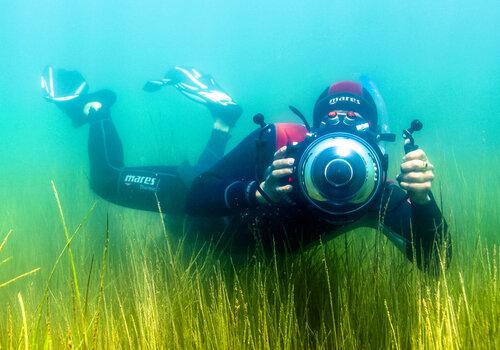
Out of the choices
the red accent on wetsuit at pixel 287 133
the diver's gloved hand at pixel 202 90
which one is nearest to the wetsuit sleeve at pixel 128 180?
the diver's gloved hand at pixel 202 90

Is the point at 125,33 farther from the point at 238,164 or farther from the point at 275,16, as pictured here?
the point at 238,164

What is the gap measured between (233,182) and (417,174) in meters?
1.05

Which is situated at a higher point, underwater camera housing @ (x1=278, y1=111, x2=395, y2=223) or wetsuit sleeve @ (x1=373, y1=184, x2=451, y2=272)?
underwater camera housing @ (x1=278, y1=111, x2=395, y2=223)

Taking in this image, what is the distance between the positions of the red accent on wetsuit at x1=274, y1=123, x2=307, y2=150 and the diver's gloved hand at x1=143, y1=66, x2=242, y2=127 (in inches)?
104

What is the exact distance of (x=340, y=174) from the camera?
1674 millimetres

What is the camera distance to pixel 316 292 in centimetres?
216

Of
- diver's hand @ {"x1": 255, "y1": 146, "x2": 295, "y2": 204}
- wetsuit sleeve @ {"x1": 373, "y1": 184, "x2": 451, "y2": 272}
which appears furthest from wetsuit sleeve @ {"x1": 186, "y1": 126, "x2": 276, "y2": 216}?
wetsuit sleeve @ {"x1": 373, "y1": 184, "x2": 451, "y2": 272}

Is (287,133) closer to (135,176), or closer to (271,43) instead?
(135,176)

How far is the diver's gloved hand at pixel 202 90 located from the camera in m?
5.45

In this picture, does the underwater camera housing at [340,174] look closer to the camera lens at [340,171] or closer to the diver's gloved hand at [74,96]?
the camera lens at [340,171]

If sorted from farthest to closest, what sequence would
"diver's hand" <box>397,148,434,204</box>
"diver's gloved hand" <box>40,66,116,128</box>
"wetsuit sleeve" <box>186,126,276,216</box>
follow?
"diver's gloved hand" <box>40,66,116,128</box> → "wetsuit sleeve" <box>186,126,276,216</box> → "diver's hand" <box>397,148,434,204</box>

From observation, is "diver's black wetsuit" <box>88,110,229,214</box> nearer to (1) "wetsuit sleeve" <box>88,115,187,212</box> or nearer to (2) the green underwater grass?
(1) "wetsuit sleeve" <box>88,115,187,212</box>

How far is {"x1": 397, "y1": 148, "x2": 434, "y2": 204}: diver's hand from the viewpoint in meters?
1.83

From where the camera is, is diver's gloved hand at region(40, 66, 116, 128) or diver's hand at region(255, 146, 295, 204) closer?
diver's hand at region(255, 146, 295, 204)
